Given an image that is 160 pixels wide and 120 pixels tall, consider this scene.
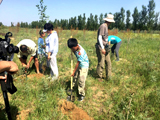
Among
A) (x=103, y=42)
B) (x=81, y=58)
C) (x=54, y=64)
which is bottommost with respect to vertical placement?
(x=54, y=64)

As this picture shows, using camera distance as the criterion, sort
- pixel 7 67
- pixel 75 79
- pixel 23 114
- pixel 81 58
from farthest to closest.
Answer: pixel 75 79 < pixel 81 58 < pixel 23 114 < pixel 7 67

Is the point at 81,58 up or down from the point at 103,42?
down

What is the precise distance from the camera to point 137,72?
433 cm

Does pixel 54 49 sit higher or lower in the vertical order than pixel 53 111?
higher

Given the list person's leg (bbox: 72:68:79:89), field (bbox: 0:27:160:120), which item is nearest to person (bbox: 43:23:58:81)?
field (bbox: 0:27:160:120)

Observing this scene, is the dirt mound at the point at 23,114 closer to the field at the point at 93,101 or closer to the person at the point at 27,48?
the field at the point at 93,101

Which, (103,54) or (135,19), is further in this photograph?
(135,19)

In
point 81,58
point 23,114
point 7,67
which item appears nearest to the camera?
point 7,67

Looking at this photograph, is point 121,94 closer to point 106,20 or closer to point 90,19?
point 106,20

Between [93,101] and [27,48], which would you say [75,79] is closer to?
[93,101]

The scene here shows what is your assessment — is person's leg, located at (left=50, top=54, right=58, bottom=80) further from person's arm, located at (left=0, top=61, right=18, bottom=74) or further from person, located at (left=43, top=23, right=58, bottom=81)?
person's arm, located at (left=0, top=61, right=18, bottom=74)

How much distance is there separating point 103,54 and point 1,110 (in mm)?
3004

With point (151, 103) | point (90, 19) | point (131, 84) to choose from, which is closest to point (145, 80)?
point (131, 84)

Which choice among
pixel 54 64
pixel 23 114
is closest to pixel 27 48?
pixel 54 64
